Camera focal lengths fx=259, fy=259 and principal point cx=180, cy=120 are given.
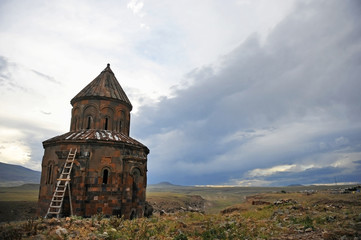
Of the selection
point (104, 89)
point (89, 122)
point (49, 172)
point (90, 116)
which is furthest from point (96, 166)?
point (104, 89)

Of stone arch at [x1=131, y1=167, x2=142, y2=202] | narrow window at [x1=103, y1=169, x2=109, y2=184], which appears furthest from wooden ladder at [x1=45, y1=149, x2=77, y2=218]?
stone arch at [x1=131, y1=167, x2=142, y2=202]

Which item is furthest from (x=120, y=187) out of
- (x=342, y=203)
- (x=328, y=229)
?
(x=342, y=203)

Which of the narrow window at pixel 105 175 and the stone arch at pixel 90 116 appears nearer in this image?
the narrow window at pixel 105 175

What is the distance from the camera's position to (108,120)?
1652 cm

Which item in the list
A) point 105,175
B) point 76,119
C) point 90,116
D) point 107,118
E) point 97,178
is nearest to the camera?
point 97,178

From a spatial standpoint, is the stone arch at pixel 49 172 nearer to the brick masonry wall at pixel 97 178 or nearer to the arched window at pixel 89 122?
the brick masonry wall at pixel 97 178

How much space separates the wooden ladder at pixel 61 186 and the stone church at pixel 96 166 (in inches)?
8.4

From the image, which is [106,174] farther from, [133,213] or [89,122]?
[89,122]

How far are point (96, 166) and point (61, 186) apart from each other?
1.92m

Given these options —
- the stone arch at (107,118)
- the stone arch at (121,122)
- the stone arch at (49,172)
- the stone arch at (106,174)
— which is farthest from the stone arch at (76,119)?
the stone arch at (106,174)

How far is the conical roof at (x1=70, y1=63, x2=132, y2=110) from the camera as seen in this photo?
16.5 metres

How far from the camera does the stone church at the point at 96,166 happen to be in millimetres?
13469

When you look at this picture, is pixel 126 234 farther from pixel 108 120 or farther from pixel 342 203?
pixel 342 203

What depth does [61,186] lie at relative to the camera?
42.9ft
